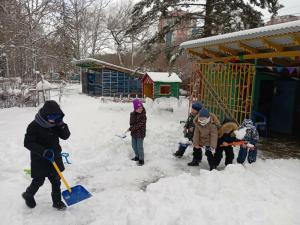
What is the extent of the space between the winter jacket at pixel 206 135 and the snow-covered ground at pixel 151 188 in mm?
584

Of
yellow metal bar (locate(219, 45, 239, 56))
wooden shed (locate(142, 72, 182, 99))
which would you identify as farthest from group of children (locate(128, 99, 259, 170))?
wooden shed (locate(142, 72, 182, 99))

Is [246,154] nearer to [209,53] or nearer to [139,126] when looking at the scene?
[139,126]

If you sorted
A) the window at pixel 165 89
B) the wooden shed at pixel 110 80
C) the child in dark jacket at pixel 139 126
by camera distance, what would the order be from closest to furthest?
the child in dark jacket at pixel 139 126 → the window at pixel 165 89 → the wooden shed at pixel 110 80

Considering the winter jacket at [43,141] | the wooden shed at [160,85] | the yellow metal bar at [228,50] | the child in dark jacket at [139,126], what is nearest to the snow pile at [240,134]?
the child in dark jacket at [139,126]

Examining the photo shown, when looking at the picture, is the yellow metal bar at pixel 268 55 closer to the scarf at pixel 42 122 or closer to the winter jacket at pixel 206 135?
the winter jacket at pixel 206 135

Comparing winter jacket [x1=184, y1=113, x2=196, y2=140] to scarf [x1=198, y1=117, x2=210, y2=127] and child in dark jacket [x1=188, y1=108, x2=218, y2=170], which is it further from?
scarf [x1=198, y1=117, x2=210, y2=127]

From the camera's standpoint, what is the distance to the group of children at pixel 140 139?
4.07 m

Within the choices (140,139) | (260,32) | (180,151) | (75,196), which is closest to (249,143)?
(180,151)

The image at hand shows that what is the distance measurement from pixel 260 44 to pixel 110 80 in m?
17.0

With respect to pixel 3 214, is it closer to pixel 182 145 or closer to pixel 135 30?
pixel 182 145

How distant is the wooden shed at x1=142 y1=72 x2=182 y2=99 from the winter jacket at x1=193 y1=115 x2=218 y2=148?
12.9 m

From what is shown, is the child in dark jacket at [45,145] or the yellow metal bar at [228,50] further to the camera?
the yellow metal bar at [228,50]

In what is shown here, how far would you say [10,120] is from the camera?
988cm

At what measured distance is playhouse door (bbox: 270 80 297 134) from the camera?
1027cm
